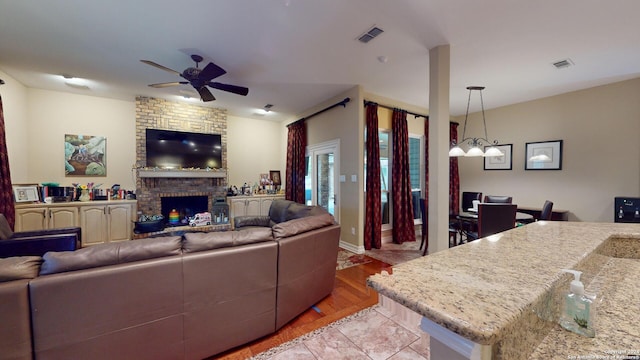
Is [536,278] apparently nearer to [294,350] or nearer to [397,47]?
[294,350]

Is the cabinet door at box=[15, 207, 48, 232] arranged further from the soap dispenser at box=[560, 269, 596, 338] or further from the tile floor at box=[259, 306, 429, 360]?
the soap dispenser at box=[560, 269, 596, 338]

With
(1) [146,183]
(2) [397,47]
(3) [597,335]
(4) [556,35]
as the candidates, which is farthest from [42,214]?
(4) [556,35]

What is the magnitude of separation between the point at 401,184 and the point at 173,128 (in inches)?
194

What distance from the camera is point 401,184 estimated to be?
4.79 metres

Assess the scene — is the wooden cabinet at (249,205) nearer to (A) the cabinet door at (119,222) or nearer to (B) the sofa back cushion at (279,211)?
(B) the sofa back cushion at (279,211)

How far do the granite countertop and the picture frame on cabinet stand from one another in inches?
226

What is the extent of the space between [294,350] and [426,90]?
441cm

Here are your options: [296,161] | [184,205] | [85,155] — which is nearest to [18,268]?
[184,205]

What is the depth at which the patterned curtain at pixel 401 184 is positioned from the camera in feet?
15.5

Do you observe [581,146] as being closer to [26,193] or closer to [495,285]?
[495,285]

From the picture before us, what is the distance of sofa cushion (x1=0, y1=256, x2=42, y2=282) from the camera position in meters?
1.25

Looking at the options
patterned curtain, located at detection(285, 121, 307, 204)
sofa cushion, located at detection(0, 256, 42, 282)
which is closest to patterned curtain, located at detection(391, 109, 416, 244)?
patterned curtain, located at detection(285, 121, 307, 204)

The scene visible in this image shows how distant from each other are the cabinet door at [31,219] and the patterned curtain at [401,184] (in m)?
6.09

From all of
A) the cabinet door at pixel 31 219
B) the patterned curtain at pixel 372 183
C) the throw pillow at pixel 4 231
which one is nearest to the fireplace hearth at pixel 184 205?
the cabinet door at pixel 31 219
